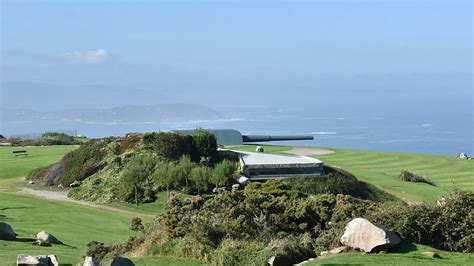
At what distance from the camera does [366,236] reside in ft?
49.9

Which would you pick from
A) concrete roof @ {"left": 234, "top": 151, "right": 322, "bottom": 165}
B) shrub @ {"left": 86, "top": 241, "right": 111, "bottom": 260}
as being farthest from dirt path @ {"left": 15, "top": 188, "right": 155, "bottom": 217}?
shrub @ {"left": 86, "top": 241, "right": 111, "bottom": 260}

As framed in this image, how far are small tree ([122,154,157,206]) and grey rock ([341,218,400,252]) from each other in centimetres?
2050

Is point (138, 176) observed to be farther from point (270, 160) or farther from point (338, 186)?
point (338, 186)

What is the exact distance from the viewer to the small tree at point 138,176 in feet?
114

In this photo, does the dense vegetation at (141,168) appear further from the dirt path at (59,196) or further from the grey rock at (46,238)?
the grey rock at (46,238)

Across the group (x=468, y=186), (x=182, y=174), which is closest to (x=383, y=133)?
(x=468, y=186)

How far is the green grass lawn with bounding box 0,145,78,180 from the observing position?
4366cm

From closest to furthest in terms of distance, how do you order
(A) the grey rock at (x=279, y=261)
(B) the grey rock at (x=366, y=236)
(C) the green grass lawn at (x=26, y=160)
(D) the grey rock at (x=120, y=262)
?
1. (D) the grey rock at (x=120, y=262)
2. (A) the grey rock at (x=279, y=261)
3. (B) the grey rock at (x=366, y=236)
4. (C) the green grass lawn at (x=26, y=160)

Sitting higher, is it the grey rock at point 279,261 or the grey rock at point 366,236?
the grey rock at point 366,236

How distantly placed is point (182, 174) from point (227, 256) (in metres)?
21.4

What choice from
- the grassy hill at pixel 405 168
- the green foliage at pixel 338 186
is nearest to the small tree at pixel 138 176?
the green foliage at pixel 338 186

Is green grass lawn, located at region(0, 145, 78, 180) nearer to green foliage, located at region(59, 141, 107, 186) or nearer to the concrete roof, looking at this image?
green foliage, located at region(59, 141, 107, 186)

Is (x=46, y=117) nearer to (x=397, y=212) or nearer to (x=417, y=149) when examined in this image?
(x=417, y=149)

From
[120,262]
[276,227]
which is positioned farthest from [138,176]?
[120,262]
